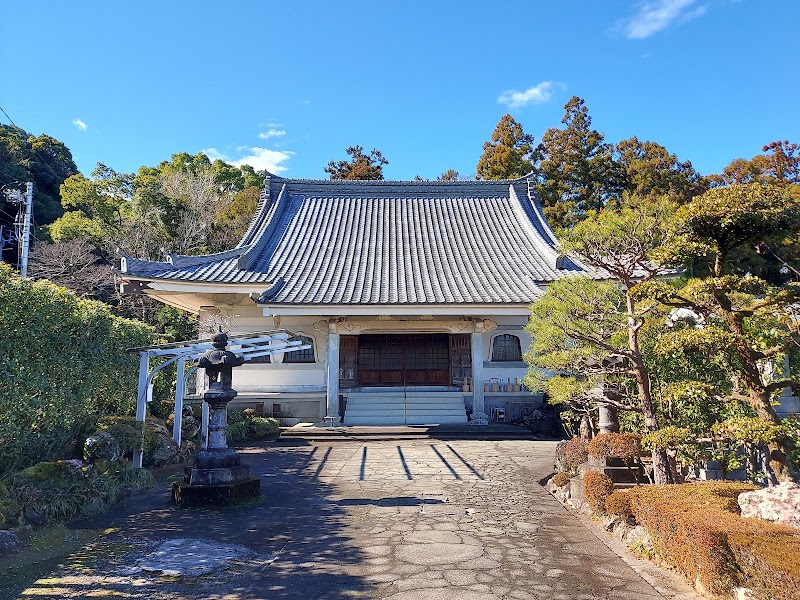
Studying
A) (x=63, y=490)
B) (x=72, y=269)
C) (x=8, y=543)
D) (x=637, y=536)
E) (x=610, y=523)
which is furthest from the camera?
(x=72, y=269)

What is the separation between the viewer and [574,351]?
7160mm

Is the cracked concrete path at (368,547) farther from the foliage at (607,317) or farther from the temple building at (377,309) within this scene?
the temple building at (377,309)

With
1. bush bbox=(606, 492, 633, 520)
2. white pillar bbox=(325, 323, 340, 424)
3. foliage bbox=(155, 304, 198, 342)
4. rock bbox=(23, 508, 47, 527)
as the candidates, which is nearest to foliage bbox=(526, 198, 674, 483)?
bush bbox=(606, 492, 633, 520)

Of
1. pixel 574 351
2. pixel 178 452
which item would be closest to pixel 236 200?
pixel 178 452

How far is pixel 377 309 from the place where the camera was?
14336 mm

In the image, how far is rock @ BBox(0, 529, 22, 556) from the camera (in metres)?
5.07

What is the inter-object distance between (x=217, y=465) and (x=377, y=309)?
766 centimetres

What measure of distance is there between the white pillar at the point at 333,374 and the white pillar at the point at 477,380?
4.01m

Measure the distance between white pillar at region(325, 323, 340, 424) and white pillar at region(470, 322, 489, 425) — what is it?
13.2 ft

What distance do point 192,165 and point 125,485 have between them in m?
34.1

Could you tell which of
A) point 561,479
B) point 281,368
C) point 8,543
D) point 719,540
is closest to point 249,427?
point 281,368

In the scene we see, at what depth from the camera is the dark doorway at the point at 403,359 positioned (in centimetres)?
1697

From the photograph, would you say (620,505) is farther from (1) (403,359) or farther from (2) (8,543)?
(1) (403,359)

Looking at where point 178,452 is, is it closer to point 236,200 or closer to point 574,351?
point 574,351
